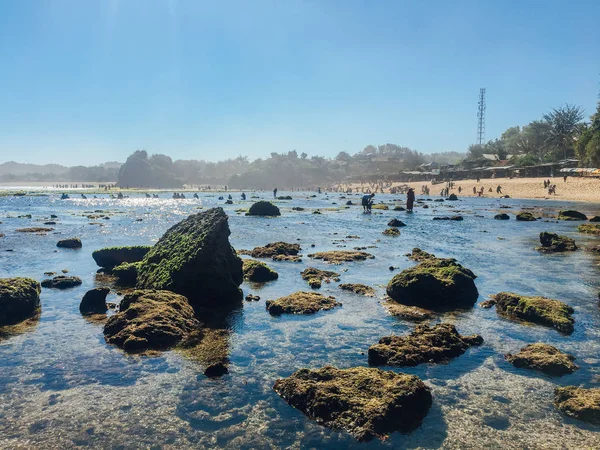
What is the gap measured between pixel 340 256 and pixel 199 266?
11.4 metres

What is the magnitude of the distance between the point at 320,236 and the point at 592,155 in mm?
70597

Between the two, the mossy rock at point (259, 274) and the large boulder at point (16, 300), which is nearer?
the large boulder at point (16, 300)

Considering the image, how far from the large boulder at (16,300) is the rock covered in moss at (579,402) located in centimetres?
1519

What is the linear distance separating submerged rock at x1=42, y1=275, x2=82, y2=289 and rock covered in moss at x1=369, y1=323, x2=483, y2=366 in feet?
45.9

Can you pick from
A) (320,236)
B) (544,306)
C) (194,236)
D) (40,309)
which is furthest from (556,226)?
(40,309)

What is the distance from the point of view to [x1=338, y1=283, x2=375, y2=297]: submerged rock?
17000mm

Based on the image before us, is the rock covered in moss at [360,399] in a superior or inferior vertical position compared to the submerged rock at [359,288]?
superior

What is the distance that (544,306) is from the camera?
14.2m

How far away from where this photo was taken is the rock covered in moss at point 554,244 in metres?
27.8

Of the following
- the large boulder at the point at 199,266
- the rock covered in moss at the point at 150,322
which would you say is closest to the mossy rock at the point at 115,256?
the large boulder at the point at 199,266

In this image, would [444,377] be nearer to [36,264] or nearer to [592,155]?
[36,264]

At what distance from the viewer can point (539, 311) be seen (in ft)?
45.6

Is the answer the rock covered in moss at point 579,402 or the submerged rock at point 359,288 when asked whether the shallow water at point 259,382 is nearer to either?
the rock covered in moss at point 579,402

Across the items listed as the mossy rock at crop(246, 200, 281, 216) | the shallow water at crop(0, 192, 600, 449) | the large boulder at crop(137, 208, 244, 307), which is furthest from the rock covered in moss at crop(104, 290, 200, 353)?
the mossy rock at crop(246, 200, 281, 216)
